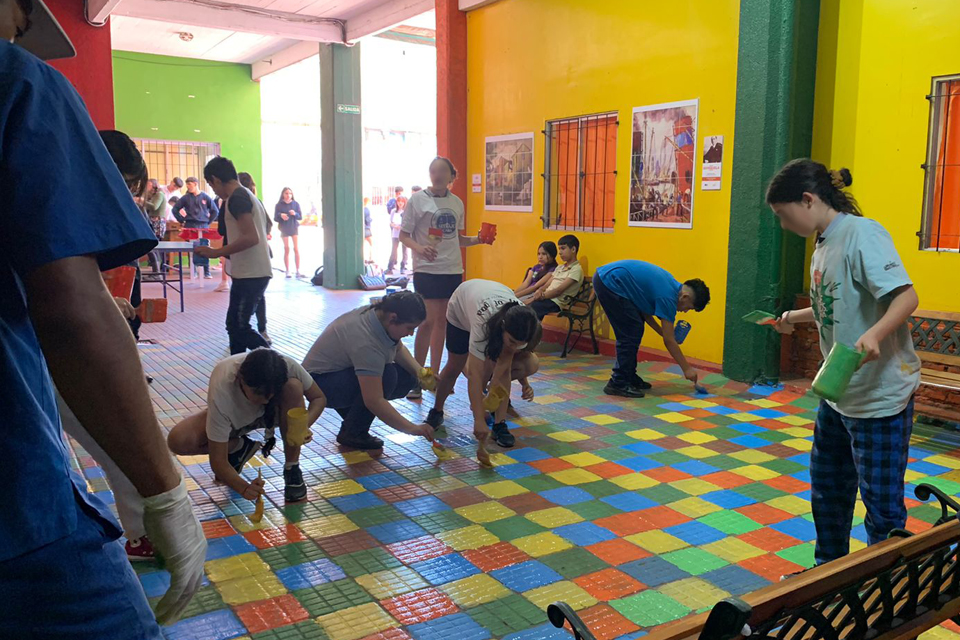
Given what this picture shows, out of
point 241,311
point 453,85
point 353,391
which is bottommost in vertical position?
point 353,391

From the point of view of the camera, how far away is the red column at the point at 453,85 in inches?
383

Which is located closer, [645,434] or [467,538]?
[467,538]

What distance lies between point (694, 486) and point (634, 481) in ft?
1.09

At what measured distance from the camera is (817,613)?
5.48 feet

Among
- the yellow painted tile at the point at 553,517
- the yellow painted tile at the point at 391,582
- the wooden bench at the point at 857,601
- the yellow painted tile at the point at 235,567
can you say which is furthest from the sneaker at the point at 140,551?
the wooden bench at the point at 857,601

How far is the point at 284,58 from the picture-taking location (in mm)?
16125

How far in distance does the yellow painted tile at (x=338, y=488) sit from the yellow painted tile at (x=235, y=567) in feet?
2.56

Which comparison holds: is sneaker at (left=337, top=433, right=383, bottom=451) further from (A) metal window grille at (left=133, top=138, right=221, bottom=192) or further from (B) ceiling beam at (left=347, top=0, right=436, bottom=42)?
(A) metal window grille at (left=133, top=138, right=221, bottom=192)

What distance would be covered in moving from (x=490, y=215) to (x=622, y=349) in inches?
151

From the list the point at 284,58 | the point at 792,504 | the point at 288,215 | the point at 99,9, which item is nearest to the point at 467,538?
the point at 792,504

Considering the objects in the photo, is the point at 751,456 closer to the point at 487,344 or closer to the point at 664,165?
the point at 487,344

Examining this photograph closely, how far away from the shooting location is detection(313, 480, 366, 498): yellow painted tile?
4102mm

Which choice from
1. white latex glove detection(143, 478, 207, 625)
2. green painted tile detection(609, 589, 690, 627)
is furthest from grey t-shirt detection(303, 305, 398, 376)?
white latex glove detection(143, 478, 207, 625)

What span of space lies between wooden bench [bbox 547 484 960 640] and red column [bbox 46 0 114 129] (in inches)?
435
